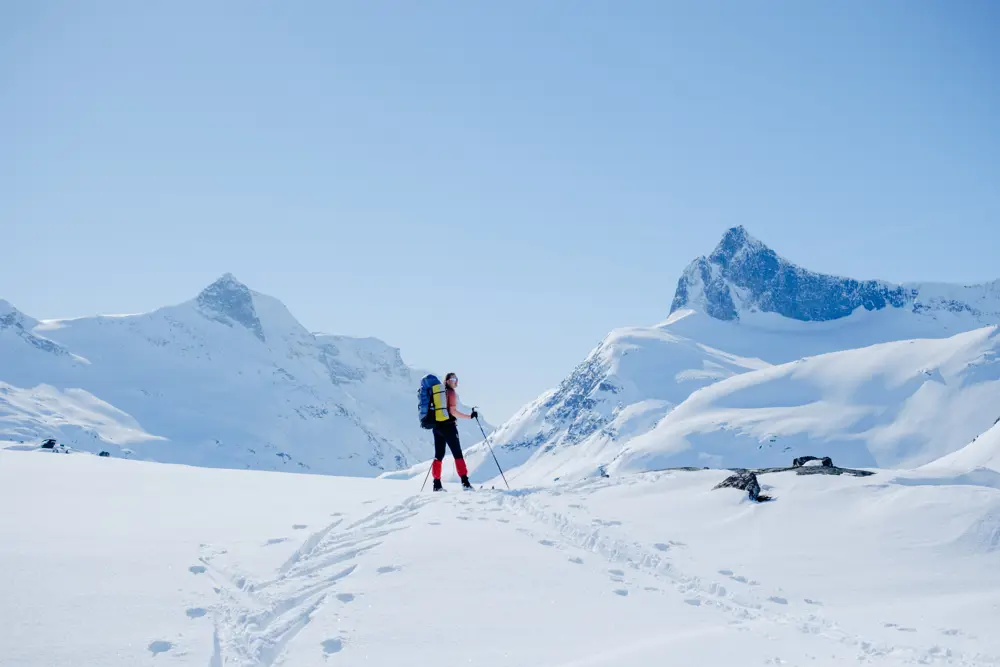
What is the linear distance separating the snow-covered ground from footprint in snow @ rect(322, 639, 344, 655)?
5cm

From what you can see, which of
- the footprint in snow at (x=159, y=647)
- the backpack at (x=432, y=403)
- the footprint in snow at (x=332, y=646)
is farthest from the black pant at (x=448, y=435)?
the footprint in snow at (x=159, y=647)

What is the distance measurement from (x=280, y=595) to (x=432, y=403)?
30.2ft

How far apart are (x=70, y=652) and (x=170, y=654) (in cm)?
85

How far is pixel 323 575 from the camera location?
9500 millimetres

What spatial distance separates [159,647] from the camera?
7055mm

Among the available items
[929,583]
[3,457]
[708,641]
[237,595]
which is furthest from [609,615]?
[3,457]

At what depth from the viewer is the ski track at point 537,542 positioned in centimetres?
760

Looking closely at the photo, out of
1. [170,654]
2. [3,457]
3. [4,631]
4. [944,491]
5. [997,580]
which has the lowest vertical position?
[997,580]

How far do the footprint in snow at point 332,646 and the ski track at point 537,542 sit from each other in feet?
1.42

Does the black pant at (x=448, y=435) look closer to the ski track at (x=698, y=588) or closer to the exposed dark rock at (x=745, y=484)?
the ski track at (x=698, y=588)

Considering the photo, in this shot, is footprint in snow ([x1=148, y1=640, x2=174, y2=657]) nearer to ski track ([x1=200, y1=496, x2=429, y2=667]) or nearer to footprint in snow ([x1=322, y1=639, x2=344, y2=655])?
ski track ([x1=200, y1=496, x2=429, y2=667])

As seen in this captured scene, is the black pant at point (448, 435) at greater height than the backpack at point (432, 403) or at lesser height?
lesser

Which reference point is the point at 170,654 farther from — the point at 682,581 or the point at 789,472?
the point at 789,472

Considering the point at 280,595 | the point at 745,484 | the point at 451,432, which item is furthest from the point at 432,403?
the point at 280,595
